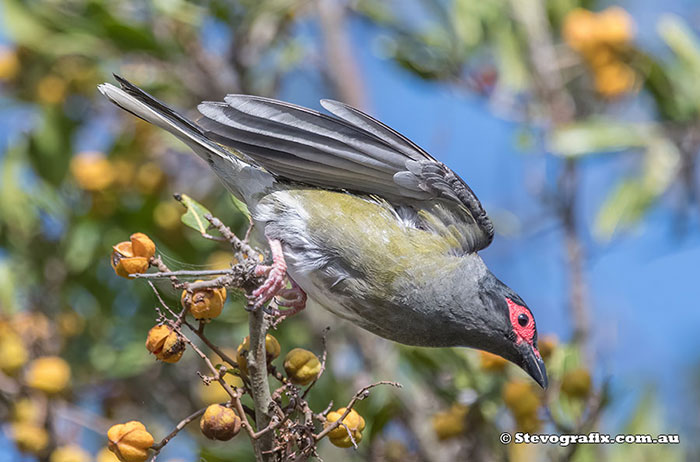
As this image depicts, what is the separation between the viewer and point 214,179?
3.98m

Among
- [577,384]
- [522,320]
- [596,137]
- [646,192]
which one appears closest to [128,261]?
[522,320]

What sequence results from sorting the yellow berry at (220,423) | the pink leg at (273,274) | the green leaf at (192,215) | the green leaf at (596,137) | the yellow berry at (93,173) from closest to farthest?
the yellow berry at (220,423)
the pink leg at (273,274)
the green leaf at (192,215)
the green leaf at (596,137)
the yellow berry at (93,173)

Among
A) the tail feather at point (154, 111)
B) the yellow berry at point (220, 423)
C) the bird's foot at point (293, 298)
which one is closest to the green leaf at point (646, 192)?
the bird's foot at point (293, 298)

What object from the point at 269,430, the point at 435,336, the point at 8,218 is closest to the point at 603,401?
the point at 435,336

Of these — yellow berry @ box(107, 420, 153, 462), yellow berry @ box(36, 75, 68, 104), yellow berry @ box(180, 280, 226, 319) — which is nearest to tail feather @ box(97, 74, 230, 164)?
yellow berry @ box(180, 280, 226, 319)

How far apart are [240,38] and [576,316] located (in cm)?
185

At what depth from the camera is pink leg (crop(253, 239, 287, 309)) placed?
2.11 metres

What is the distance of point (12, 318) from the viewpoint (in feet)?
10.9

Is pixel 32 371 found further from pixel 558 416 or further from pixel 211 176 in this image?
pixel 558 416

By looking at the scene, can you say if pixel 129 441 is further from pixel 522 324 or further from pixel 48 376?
pixel 522 324

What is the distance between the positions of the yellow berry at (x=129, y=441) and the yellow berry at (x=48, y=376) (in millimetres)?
1117

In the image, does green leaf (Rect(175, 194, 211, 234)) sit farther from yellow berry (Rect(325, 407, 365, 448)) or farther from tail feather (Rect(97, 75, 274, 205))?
yellow berry (Rect(325, 407, 365, 448))

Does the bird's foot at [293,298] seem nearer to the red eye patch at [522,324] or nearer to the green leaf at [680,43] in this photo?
the red eye patch at [522,324]

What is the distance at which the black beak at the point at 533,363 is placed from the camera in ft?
8.85
